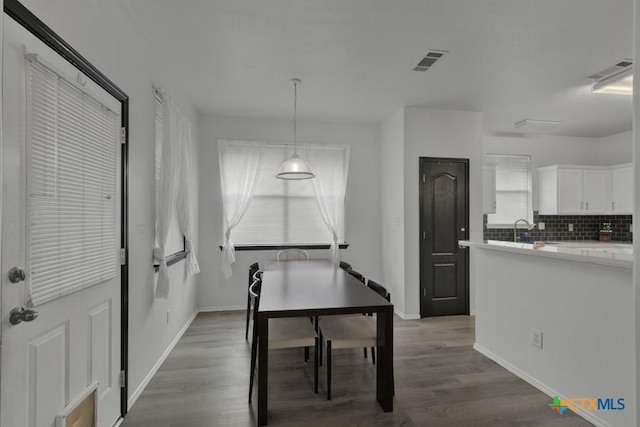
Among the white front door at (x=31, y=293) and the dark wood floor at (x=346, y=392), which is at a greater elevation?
the white front door at (x=31, y=293)

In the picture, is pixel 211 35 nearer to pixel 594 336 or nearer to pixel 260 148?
pixel 260 148

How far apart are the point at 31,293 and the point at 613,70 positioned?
4912 mm

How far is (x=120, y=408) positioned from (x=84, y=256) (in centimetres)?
118

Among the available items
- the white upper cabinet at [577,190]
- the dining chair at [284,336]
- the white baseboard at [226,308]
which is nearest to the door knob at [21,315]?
the dining chair at [284,336]

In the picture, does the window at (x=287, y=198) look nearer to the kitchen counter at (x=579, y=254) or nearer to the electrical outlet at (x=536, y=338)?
the kitchen counter at (x=579, y=254)

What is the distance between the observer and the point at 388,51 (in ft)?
9.39

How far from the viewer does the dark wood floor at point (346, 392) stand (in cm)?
217

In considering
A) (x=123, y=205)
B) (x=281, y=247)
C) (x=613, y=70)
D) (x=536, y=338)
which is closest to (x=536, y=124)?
(x=613, y=70)

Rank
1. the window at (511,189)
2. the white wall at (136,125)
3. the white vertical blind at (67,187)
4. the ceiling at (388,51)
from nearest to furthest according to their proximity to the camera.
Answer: the white vertical blind at (67,187), the white wall at (136,125), the ceiling at (388,51), the window at (511,189)

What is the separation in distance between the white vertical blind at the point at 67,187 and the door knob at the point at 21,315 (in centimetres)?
8

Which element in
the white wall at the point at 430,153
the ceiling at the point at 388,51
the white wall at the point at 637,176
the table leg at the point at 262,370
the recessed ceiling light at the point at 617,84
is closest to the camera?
the white wall at the point at 637,176

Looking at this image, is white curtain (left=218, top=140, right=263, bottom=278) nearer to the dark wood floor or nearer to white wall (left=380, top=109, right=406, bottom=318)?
the dark wood floor

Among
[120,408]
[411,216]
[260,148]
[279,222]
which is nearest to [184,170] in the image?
[260,148]

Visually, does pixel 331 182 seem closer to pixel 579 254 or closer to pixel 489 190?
pixel 489 190
